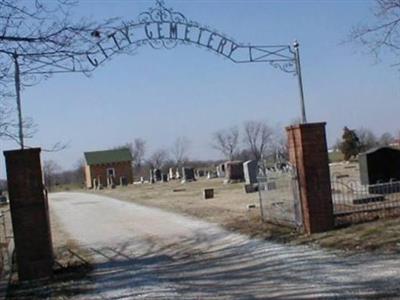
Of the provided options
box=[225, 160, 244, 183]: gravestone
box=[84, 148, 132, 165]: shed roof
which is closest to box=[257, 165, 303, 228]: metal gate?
box=[225, 160, 244, 183]: gravestone

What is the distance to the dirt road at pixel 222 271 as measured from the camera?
331 inches

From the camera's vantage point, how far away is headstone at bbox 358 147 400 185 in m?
23.9

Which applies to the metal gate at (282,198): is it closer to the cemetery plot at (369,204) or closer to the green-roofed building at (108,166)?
the cemetery plot at (369,204)

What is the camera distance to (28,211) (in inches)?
497

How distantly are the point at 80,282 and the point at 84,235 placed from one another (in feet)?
28.3

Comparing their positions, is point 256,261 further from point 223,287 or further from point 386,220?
point 386,220

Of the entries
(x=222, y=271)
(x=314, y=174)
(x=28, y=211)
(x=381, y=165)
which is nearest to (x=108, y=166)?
(x=381, y=165)

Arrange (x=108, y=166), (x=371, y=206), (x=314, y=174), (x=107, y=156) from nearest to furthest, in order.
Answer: (x=314, y=174), (x=371, y=206), (x=108, y=166), (x=107, y=156)

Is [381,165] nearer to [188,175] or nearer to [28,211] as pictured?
[28,211]

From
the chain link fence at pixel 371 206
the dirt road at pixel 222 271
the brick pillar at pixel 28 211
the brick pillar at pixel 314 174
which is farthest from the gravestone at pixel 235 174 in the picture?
the brick pillar at pixel 28 211

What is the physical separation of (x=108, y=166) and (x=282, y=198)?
8334cm

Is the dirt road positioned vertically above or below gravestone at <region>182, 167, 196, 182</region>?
below

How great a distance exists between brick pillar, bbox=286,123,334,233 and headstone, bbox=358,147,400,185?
34.7 ft

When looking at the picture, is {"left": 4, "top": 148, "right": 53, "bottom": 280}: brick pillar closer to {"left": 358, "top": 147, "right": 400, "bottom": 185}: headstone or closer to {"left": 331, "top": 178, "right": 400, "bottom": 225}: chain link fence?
{"left": 331, "top": 178, "right": 400, "bottom": 225}: chain link fence
